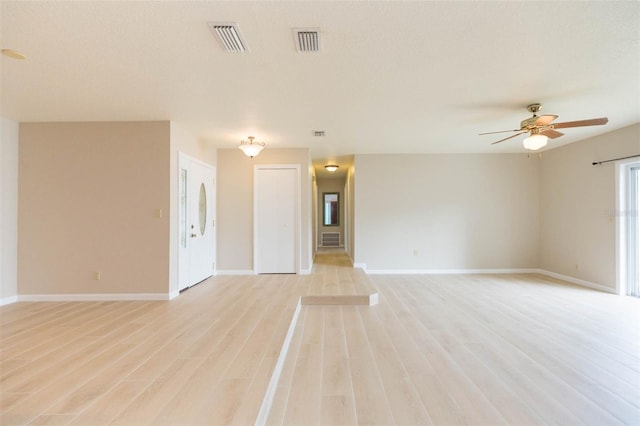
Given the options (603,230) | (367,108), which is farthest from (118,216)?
(603,230)

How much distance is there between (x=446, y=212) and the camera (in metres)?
6.78

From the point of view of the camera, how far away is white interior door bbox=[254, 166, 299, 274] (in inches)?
244

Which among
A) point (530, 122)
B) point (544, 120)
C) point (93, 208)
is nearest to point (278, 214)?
point (93, 208)

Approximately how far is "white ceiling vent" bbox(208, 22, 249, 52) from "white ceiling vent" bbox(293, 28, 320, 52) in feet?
1.42

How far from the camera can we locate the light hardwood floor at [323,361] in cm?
195

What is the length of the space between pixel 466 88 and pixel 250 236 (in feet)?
15.1

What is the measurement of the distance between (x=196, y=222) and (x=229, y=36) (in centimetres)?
372

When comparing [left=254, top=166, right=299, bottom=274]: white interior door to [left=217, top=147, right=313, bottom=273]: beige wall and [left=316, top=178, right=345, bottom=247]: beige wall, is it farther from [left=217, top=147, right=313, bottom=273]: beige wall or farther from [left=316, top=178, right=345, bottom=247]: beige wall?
[left=316, top=178, right=345, bottom=247]: beige wall

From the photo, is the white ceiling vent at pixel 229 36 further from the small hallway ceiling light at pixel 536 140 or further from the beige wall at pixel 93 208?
the small hallway ceiling light at pixel 536 140

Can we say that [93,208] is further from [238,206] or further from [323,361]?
[323,361]

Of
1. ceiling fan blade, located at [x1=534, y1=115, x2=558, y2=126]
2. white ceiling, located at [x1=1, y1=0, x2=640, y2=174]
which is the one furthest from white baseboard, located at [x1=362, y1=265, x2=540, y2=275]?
ceiling fan blade, located at [x1=534, y1=115, x2=558, y2=126]

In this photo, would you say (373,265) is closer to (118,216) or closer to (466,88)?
(466,88)

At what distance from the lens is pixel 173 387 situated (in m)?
2.09

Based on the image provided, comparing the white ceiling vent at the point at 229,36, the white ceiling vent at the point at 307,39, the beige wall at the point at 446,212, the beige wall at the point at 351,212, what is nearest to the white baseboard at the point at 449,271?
the beige wall at the point at 446,212
